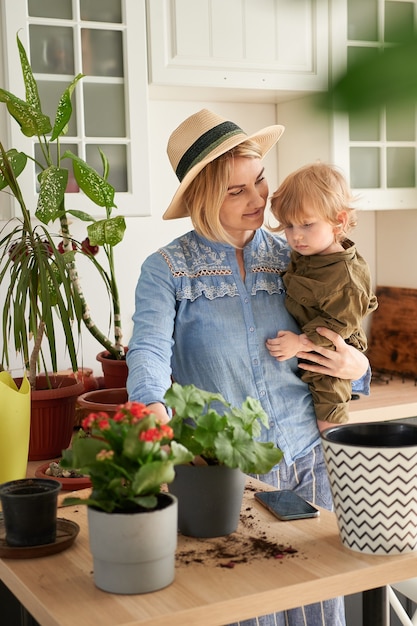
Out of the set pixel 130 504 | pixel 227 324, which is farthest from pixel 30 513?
pixel 227 324

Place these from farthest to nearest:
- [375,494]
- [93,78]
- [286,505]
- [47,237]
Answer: [93,78] → [47,237] → [286,505] → [375,494]

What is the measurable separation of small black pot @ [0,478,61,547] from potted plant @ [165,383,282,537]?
0.18 metres

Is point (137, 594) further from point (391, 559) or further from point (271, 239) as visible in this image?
point (271, 239)

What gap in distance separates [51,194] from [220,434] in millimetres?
1149

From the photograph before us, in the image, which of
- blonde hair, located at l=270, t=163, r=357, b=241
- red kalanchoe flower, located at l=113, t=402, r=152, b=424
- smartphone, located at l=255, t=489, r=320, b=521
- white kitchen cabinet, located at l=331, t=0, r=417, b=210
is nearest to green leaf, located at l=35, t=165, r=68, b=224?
blonde hair, located at l=270, t=163, r=357, b=241

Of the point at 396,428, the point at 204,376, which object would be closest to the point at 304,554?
the point at 396,428

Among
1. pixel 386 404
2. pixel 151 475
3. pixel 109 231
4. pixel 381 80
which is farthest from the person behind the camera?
pixel 386 404

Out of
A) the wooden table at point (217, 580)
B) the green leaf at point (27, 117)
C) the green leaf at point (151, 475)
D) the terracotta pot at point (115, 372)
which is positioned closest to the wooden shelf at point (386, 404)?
the terracotta pot at point (115, 372)

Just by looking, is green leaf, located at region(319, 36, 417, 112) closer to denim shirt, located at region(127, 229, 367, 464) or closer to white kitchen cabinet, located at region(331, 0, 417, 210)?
white kitchen cabinet, located at region(331, 0, 417, 210)

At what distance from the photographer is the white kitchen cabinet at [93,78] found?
2.53 metres

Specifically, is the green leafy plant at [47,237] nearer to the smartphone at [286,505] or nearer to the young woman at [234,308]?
the young woman at [234,308]

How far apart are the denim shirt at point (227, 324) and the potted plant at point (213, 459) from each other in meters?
0.53

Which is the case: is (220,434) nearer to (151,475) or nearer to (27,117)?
(151,475)

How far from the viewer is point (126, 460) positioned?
1062 millimetres
